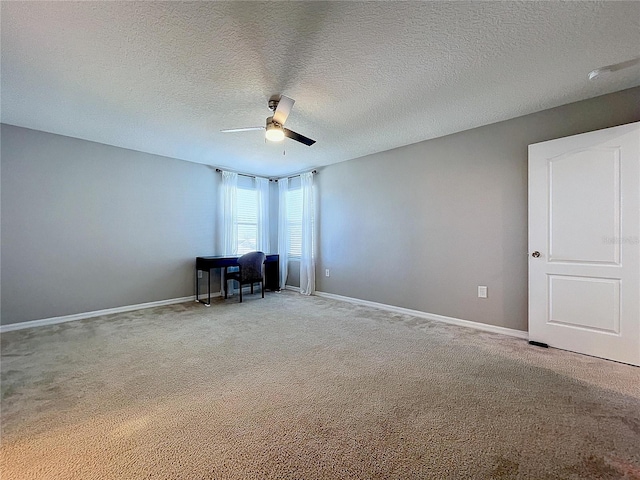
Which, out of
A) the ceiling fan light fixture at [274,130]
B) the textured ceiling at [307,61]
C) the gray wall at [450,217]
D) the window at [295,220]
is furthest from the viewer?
the window at [295,220]

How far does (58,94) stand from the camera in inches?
103

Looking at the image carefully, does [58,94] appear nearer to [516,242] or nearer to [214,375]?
[214,375]

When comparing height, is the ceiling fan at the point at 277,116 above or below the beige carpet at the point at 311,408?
above

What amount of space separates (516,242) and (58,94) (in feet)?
15.8

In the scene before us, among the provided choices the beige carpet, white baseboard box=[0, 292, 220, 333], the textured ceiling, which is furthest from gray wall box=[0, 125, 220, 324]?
the beige carpet

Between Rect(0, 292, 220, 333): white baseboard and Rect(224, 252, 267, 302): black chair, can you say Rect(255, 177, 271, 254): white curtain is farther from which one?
Rect(0, 292, 220, 333): white baseboard

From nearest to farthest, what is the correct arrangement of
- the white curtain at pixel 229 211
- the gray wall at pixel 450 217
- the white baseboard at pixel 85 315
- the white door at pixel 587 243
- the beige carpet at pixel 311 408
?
the beige carpet at pixel 311 408
the white door at pixel 587 243
the gray wall at pixel 450 217
the white baseboard at pixel 85 315
the white curtain at pixel 229 211

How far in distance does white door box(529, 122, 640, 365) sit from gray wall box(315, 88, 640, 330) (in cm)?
A: 22

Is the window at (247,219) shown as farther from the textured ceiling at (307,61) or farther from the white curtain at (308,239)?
the textured ceiling at (307,61)

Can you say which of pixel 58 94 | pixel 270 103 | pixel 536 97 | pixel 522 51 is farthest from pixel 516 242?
pixel 58 94

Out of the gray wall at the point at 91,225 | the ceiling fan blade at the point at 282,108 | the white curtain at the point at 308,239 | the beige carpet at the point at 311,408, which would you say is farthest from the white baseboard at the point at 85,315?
the ceiling fan blade at the point at 282,108

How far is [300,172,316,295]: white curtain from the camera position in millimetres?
5348

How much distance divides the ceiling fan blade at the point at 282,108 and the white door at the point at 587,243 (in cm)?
246

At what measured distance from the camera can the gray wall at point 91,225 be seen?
→ 341 centimetres
